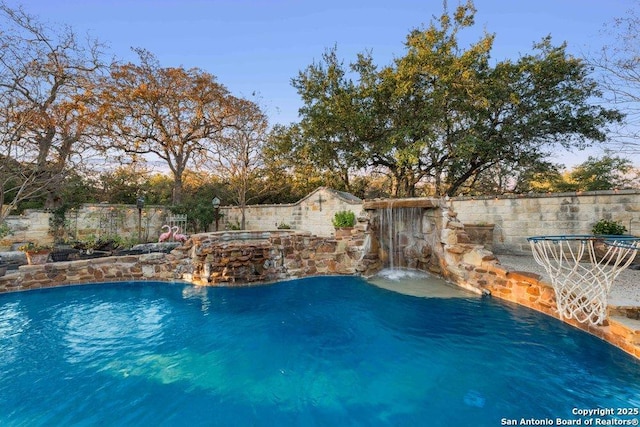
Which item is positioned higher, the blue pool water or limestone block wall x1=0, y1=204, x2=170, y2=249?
limestone block wall x1=0, y1=204, x2=170, y2=249

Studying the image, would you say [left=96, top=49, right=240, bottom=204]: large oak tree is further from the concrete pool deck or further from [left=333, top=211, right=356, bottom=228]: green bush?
the concrete pool deck

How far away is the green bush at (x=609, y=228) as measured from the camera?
20.8ft

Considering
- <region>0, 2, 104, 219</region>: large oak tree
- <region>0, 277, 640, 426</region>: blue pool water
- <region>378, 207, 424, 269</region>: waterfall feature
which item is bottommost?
<region>0, 277, 640, 426</region>: blue pool water

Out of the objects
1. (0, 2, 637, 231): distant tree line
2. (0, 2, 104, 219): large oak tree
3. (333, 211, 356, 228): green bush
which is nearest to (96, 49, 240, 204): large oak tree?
(0, 2, 637, 231): distant tree line

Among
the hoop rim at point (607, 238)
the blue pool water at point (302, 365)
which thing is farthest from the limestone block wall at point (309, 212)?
the hoop rim at point (607, 238)

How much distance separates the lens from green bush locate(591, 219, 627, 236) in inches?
250

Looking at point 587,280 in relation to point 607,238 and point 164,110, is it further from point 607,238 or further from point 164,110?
point 164,110

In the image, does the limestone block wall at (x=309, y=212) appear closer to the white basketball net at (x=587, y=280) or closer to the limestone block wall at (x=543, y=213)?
the limestone block wall at (x=543, y=213)

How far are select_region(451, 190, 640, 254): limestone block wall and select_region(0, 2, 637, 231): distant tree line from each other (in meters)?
3.59

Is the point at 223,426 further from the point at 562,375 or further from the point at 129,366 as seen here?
the point at 562,375

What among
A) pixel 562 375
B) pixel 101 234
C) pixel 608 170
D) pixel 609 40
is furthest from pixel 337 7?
pixel 608 170

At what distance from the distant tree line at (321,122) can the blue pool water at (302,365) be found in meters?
6.01

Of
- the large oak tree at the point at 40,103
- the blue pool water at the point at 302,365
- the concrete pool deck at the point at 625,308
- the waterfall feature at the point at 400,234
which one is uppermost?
the large oak tree at the point at 40,103

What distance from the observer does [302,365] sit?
3.58m
